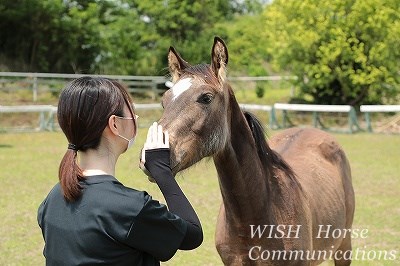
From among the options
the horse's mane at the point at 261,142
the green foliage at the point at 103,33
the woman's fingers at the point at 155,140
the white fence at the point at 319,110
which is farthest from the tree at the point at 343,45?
the woman's fingers at the point at 155,140

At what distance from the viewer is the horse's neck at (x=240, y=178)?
330 centimetres

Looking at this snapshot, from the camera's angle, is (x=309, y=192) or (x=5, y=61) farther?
(x=5, y=61)

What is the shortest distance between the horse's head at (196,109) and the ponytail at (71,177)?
888mm

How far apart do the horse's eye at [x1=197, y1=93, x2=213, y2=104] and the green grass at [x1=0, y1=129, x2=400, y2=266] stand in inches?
16.3

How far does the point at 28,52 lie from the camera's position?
25.0 metres

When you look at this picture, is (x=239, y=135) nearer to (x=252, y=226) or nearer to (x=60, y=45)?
(x=252, y=226)

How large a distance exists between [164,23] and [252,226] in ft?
84.7

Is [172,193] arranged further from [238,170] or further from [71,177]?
[238,170]

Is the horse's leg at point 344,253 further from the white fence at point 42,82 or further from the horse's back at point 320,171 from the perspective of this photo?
the white fence at point 42,82

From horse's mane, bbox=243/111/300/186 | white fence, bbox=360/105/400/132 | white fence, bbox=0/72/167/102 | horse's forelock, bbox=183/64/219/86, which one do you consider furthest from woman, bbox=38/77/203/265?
white fence, bbox=0/72/167/102

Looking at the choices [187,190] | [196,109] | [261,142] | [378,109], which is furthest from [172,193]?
[378,109]

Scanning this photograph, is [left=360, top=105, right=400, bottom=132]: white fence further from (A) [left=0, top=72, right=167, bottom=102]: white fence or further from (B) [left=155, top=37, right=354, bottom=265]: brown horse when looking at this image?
(B) [left=155, top=37, right=354, bottom=265]: brown horse

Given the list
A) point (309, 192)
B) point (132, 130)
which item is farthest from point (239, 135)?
point (132, 130)

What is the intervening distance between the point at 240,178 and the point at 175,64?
30.1 inches
